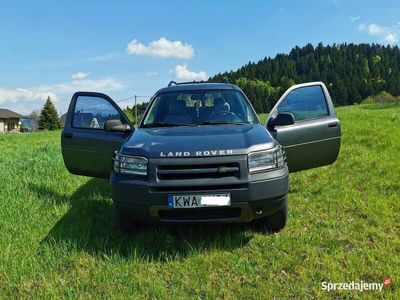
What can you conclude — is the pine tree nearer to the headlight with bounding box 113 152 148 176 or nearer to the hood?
the hood

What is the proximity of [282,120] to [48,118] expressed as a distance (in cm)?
7991

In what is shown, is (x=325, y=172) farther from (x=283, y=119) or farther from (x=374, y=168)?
(x=283, y=119)

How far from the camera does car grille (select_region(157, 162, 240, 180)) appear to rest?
3.55m

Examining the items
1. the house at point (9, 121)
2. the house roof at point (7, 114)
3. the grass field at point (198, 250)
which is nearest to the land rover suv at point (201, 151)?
the grass field at point (198, 250)

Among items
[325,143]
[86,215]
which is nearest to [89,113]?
[86,215]

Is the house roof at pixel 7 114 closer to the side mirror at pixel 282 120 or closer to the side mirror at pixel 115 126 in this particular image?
the side mirror at pixel 115 126

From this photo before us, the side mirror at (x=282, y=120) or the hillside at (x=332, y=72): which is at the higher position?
the hillside at (x=332, y=72)

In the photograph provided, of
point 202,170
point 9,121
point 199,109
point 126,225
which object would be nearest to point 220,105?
point 199,109

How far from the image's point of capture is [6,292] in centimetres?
318

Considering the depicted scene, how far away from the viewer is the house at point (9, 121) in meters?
85.0

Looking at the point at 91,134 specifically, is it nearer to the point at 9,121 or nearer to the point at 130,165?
the point at 130,165

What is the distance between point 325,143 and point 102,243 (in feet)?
10.5

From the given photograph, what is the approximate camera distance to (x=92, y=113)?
17.9 feet

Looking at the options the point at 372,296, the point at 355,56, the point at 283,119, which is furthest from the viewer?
the point at 355,56
